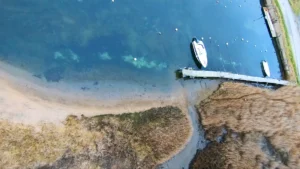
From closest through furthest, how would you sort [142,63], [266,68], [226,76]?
[142,63]
[226,76]
[266,68]

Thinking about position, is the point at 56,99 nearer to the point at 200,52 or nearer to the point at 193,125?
the point at 193,125

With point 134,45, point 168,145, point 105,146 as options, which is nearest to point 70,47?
point 134,45

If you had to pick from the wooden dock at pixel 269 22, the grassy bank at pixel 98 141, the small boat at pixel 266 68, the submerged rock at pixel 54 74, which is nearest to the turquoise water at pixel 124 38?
the submerged rock at pixel 54 74

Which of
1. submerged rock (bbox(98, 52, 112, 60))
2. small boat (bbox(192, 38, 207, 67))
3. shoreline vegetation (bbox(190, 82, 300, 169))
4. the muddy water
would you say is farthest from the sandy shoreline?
small boat (bbox(192, 38, 207, 67))

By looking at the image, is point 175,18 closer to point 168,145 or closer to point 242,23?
point 242,23

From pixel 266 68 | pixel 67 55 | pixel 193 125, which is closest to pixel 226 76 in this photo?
pixel 266 68

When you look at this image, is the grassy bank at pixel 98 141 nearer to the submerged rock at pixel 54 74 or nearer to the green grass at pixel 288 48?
the submerged rock at pixel 54 74
